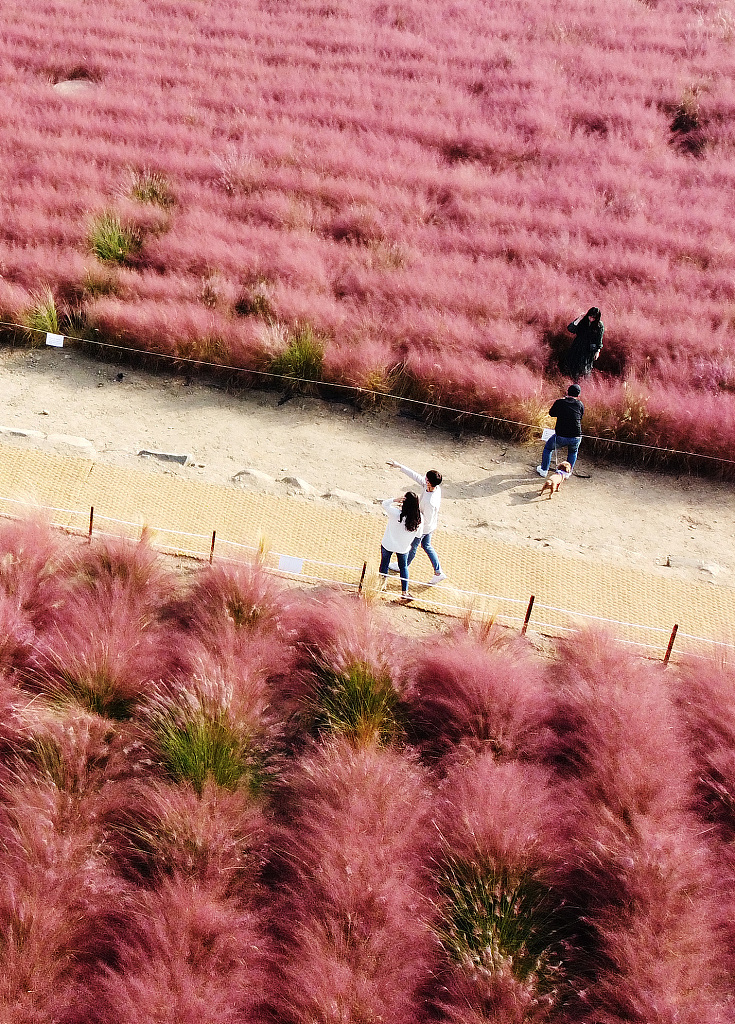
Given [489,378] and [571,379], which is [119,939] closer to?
[489,378]

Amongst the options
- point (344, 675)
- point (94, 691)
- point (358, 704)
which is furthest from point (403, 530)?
point (94, 691)

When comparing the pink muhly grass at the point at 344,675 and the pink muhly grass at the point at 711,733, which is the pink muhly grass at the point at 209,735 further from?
the pink muhly grass at the point at 711,733

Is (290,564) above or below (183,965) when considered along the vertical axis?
above

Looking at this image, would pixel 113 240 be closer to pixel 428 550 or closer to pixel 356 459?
pixel 356 459

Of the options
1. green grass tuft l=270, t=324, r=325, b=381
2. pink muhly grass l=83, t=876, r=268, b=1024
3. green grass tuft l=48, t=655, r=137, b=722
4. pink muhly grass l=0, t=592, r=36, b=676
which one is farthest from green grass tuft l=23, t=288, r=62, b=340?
pink muhly grass l=83, t=876, r=268, b=1024

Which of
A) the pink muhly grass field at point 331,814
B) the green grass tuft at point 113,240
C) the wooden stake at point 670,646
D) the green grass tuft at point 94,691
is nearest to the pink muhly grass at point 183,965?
the pink muhly grass field at point 331,814

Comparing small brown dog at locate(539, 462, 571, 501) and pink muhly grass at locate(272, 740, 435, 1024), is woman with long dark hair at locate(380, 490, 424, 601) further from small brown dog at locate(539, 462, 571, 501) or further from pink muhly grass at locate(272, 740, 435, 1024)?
small brown dog at locate(539, 462, 571, 501)
